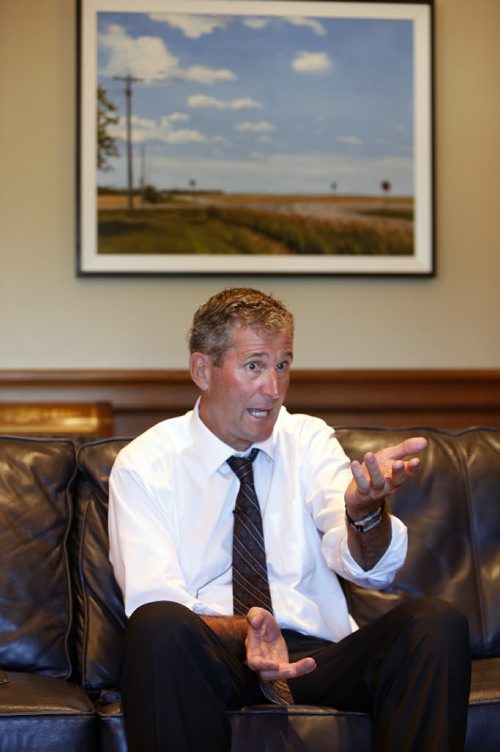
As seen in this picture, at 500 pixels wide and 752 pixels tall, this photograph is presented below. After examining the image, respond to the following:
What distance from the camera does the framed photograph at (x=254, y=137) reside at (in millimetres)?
3943

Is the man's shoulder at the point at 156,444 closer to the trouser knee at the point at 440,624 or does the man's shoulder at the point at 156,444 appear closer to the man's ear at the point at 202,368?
the man's ear at the point at 202,368

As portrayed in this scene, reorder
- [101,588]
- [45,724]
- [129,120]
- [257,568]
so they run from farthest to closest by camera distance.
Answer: [129,120]
[101,588]
[257,568]
[45,724]

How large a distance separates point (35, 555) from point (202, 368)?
58cm

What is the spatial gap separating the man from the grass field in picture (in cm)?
151

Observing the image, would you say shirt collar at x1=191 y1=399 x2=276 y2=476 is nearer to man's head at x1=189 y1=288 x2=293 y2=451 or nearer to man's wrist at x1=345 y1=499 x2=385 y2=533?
man's head at x1=189 y1=288 x2=293 y2=451

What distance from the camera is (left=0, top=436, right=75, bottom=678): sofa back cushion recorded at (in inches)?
95.0

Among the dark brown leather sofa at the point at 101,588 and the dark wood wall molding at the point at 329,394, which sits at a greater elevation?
the dark wood wall molding at the point at 329,394

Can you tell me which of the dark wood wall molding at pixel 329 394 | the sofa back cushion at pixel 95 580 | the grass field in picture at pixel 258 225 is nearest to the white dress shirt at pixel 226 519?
the sofa back cushion at pixel 95 580

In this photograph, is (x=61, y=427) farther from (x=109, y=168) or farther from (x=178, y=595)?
(x=178, y=595)

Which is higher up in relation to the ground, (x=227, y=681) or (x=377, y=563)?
(x=377, y=563)

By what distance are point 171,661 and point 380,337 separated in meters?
2.33

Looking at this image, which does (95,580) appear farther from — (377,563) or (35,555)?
(377,563)

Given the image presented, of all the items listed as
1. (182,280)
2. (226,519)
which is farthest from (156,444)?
(182,280)

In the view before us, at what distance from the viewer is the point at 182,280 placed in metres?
4.01
